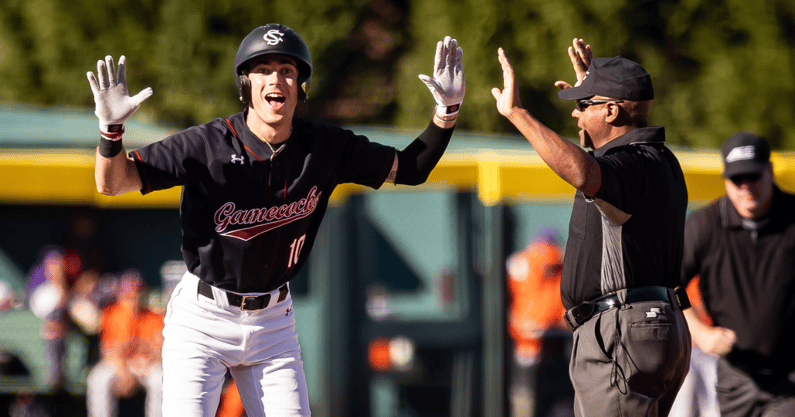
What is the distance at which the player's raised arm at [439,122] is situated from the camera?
12.3 ft

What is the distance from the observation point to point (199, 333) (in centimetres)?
343

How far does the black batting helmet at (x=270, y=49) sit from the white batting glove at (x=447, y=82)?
1.79ft

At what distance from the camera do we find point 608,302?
3.41 m

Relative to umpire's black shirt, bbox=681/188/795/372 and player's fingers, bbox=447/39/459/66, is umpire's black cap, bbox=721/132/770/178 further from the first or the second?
player's fingers, bbox=447/39/459/66

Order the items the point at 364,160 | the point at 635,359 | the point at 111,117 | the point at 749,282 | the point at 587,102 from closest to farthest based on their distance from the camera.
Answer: the point at 111,117 < the point at 635,359 < the point at 587,102 < the point at 364,160 < the point at 749,282

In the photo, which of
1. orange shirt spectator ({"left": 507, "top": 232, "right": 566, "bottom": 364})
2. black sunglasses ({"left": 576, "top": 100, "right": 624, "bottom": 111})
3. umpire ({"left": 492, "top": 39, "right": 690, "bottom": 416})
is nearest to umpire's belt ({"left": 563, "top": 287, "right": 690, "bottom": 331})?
umpire ({"left": 492, "top": 39, "right": 690, "bottom": 416})

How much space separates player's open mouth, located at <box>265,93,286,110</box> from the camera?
351 cm

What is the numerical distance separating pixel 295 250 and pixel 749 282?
239 cm

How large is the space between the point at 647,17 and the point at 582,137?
Answer: 6.96 meters

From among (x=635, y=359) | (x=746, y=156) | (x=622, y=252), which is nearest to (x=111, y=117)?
(x=622, y=252)

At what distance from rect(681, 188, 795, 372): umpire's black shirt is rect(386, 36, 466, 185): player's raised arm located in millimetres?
1566

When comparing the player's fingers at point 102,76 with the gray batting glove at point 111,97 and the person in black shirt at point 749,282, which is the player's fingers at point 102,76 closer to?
the gray batting glove at point 111,97

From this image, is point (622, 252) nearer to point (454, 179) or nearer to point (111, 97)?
point (111, 97)

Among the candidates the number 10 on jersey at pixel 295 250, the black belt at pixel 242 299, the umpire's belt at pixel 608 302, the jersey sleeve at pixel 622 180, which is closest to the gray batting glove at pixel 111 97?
the black belt at pixel 242 299
